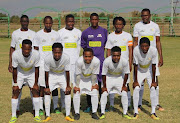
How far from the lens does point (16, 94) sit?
5.96 m

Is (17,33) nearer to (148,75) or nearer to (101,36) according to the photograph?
(101,36)

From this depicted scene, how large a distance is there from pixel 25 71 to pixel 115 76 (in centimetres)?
208

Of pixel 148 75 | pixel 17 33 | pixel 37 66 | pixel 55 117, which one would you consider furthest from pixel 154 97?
pixel 17 33

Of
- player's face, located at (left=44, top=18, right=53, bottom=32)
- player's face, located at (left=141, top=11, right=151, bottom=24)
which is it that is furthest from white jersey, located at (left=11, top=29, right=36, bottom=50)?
player's face, located at (left=141, top=11, right=151, bottom=24)

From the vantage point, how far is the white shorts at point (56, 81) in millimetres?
6133

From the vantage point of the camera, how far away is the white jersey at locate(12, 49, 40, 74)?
229 inches

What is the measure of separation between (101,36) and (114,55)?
89cm

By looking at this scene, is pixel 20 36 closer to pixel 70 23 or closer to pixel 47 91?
pixel 70 23

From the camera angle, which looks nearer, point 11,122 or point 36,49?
point 11,122

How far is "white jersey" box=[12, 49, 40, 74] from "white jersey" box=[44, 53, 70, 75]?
0.74ft

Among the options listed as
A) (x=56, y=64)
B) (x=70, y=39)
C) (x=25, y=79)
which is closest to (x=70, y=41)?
(x=70, y=39)

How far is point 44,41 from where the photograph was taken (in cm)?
639

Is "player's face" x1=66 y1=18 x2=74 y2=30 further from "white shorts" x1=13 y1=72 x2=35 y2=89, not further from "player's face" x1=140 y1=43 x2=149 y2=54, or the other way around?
"player's face" x1=140 y1=43 x2=149 y2=54

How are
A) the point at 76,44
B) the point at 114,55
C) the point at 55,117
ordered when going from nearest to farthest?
the point at 114,55 < the point at 55,117 < the point at 76,44
